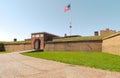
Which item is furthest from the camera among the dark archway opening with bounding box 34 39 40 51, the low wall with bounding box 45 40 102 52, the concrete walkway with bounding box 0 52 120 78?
the dark archway opening with bounding box 34 39 40 51

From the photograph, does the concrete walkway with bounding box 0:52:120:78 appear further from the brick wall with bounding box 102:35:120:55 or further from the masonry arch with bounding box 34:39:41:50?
the masonry arch with bounding box 34:39:41:50

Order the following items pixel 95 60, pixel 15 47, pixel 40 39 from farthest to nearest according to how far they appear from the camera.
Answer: pixel 15 47 → pixel 40 39 → pixel 95 60

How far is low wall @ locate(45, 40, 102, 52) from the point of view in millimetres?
24188

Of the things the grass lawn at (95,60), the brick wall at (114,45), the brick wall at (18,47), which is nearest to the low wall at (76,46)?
the brick wall at (114,45)

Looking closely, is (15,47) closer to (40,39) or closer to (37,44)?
(37,44)

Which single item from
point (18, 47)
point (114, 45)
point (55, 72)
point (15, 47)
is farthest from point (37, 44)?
point (55, 72)

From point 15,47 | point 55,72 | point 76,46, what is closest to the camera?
point 55,72

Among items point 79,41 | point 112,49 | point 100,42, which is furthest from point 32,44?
point 112,49

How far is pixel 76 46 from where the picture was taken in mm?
27391

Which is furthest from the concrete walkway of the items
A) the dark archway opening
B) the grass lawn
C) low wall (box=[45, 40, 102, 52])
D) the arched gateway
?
the dark archway opening

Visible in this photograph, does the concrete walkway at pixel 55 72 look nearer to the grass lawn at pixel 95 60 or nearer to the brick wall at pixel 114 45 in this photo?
the grass lawn at pixel 95 60

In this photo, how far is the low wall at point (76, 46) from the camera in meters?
24.2

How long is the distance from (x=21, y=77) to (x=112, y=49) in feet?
46.1

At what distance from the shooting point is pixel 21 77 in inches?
275
